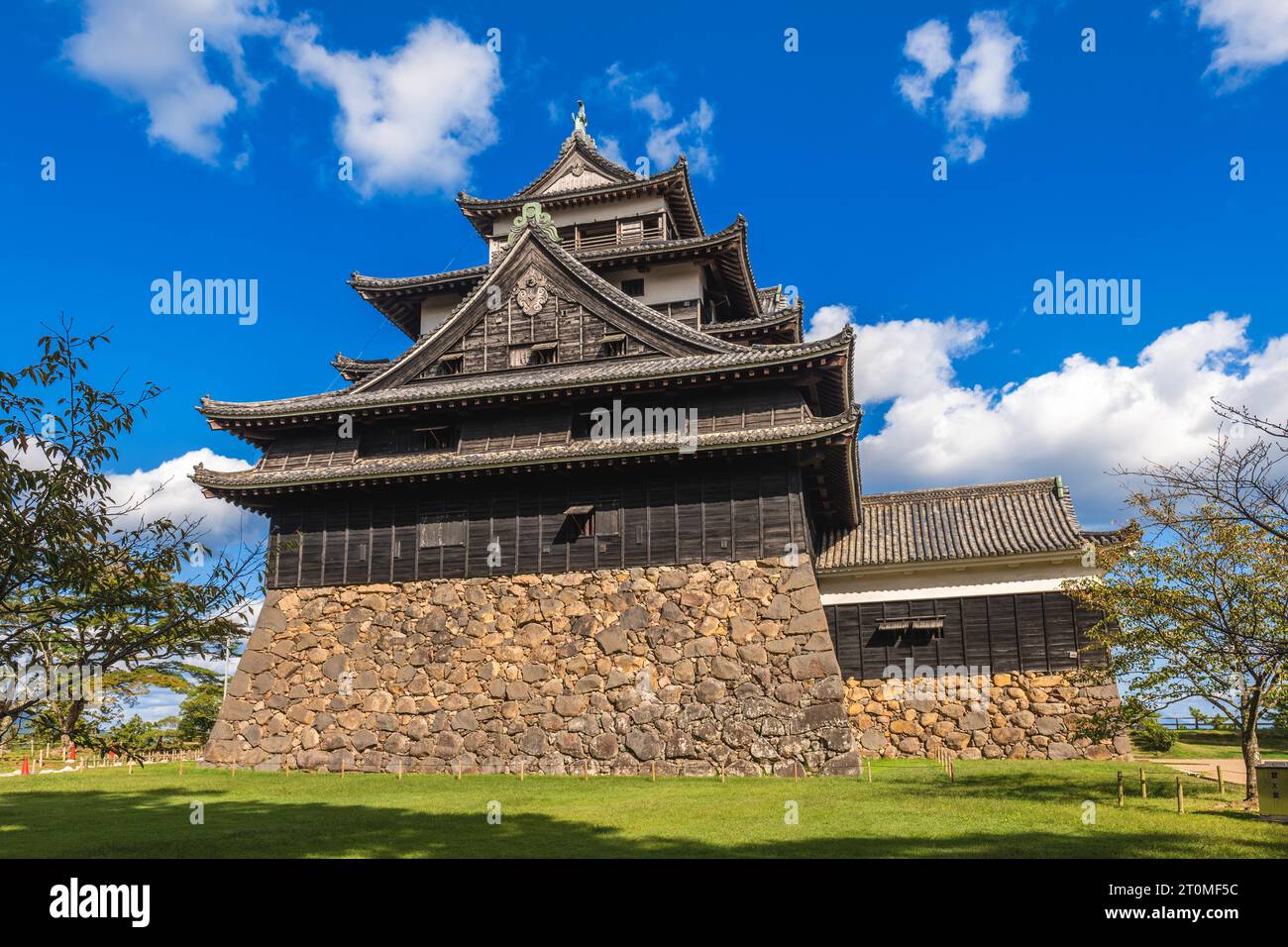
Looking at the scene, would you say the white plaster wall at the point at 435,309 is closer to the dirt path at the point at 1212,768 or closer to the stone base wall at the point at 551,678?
the stone base wall at the point at 551,678

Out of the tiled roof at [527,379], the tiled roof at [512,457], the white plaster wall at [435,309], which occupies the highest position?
the white plaster wall at [435,309]

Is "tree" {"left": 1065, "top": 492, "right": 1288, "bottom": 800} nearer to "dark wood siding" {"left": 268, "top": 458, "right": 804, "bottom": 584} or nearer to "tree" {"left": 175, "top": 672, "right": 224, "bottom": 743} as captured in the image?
"dark wood siding" {"left": 268, "top": 458, "right": 804, "bottom": 584}

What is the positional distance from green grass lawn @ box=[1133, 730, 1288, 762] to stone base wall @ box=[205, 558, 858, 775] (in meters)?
12.5

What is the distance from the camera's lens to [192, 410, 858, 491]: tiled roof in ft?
71.1

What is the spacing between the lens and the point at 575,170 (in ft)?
122

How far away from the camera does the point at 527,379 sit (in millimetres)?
25344

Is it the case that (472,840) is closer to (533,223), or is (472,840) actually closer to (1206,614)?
(1206,614)

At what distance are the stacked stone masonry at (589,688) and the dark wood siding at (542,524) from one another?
49 centimetres

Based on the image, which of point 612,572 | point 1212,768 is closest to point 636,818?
point 612,572

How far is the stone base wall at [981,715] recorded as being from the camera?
24.2 meters

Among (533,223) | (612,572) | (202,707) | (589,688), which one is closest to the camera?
(589,688)

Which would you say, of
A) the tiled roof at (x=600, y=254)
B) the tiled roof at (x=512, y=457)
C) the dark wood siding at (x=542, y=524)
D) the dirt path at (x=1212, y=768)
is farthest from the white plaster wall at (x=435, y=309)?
the dirt path at (x=1212, y=768)

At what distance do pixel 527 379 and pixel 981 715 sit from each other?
15.9m
